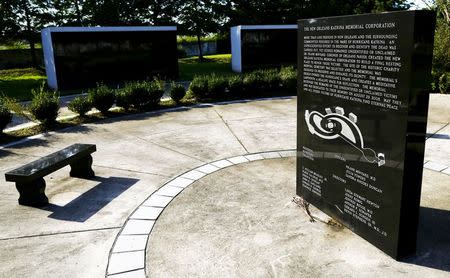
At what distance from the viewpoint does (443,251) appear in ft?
14.4

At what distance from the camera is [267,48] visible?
24734mm

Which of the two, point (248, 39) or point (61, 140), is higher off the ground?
point (248, 39)

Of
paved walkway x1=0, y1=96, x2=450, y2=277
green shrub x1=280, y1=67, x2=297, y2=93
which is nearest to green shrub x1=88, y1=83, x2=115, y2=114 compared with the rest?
paved walkway x1=0, y1=96, x2=450, y2=277

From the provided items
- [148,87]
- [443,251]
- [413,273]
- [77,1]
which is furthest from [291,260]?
[77,1]

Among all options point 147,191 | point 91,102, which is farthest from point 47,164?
point 91,102

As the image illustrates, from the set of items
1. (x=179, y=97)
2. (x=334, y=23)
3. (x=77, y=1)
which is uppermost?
(x=77, y=1)

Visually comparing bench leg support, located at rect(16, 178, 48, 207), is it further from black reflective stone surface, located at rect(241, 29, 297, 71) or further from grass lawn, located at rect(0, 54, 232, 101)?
black reflective stone surface, located at rect(241, 29, 297, 71)

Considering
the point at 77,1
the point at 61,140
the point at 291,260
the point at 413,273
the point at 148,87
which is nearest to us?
the point at 413,273

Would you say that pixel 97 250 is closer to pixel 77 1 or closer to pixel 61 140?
pixel 61 140

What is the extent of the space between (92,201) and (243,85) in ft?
33.6

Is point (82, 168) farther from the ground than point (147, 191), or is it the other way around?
point (82, 168)

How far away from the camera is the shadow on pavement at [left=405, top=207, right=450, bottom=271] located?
4215 millimetres

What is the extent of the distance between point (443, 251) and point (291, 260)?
1.79 metres

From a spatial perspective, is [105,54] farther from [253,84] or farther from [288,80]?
[288,80]
